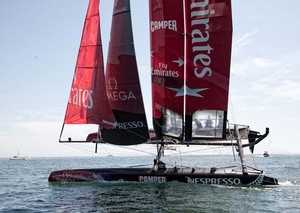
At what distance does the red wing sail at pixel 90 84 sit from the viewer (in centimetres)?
2055

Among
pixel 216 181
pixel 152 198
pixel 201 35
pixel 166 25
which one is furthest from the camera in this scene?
pixel 166 25

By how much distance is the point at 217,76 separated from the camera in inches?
781

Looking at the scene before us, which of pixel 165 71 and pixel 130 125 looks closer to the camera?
pixel 165 71

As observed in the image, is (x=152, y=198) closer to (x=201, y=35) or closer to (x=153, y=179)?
(x=153, y=179)

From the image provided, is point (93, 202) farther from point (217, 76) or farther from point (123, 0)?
point (123, 0)

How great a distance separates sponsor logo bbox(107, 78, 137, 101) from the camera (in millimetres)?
20797

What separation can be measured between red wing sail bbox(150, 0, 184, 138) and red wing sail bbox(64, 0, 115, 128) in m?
3.02

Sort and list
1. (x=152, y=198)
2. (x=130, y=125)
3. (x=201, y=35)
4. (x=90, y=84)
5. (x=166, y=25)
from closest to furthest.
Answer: (x=152, y=198) → (x=201, y=35) → (x=166, y=25) → (x=130, y=125) → (x=90, y=84)

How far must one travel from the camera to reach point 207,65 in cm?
1981

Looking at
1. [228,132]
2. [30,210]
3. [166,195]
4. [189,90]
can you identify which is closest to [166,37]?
[189,90]

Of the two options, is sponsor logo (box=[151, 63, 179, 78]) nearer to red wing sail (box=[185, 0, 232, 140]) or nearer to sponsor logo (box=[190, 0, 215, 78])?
red wing sail (box=[185, 0, 232, 140])

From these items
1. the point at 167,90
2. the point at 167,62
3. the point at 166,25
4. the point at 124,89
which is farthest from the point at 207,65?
the point at 124,89

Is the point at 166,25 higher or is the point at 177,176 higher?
the point at 166,25

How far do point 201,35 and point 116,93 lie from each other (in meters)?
5.98
